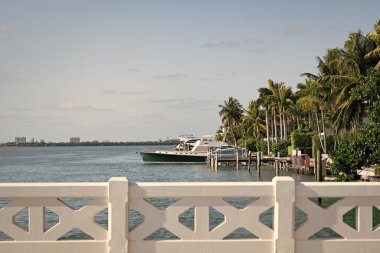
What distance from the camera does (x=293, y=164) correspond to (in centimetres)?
5759

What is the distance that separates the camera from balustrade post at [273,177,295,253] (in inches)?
265

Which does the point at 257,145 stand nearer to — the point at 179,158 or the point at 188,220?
the point at 179,158

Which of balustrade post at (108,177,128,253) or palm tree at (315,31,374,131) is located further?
palm tree at (315,31,374,131)

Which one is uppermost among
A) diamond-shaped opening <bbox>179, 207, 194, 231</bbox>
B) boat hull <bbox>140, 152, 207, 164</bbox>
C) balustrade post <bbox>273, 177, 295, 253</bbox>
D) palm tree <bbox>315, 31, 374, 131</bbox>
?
palm tree <bbox>315, 31, 374, 131</bbox>

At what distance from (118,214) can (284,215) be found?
2.12m

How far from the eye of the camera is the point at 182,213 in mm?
6711

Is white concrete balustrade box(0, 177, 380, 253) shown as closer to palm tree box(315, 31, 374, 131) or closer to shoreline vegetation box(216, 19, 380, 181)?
shoreline vegetation box(216, 19, 380, 181)

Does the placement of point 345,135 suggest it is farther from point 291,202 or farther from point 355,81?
point 291,202

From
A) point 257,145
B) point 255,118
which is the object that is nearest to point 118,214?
point 257,145

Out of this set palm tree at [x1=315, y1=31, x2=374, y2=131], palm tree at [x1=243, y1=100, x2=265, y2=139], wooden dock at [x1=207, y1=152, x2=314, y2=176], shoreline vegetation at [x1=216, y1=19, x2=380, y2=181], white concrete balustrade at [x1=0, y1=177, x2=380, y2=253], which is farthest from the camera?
palm tree at [x1=243, y1=100, x2=265, y2=139]

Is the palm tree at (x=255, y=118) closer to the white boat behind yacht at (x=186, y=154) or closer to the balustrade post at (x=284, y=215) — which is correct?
the white boat behind yacht at (x=186, y=154)

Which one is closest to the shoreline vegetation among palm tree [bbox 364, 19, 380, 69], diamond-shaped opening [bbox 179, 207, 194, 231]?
palm tree [bbox 364, 19, 380, 69]

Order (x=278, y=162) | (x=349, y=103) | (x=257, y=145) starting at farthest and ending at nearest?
(x=257, y=145)
(x=278, y=162)
(x=349, y=103)

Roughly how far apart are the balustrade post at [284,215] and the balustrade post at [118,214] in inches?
75.6
